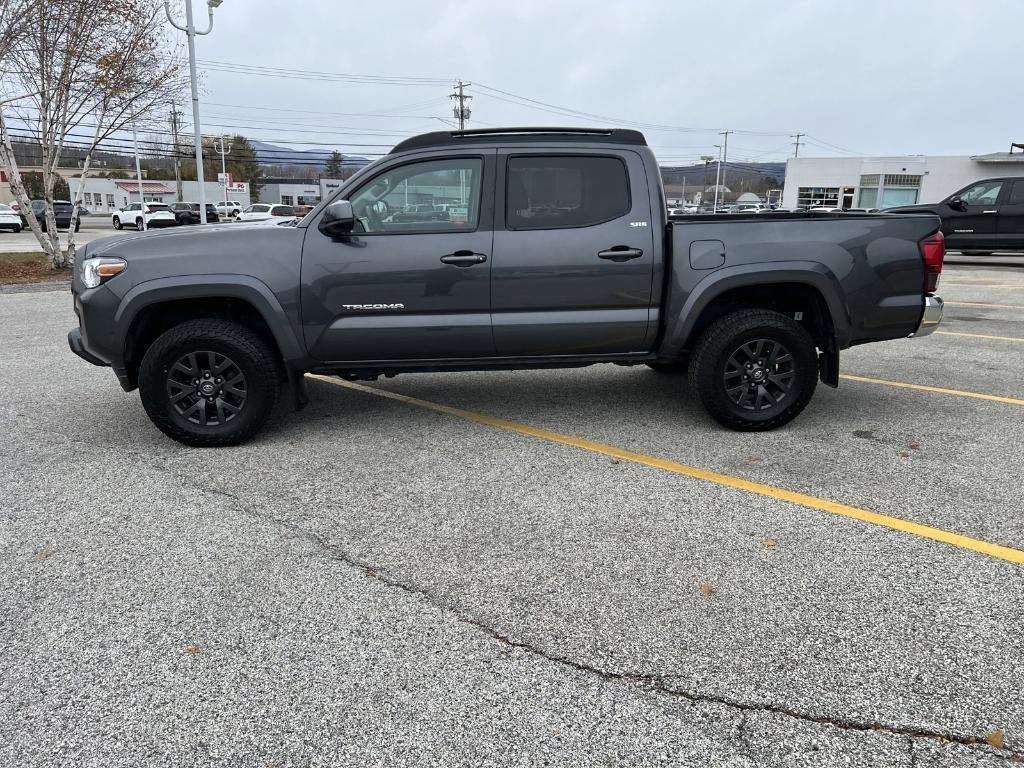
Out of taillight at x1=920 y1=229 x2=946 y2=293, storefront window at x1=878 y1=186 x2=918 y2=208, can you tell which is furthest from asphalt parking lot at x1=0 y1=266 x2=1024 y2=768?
storefront window at x1=878 y1=186 x2=918 y2=208

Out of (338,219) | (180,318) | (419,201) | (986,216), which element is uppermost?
(986,216)

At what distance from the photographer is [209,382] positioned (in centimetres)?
492

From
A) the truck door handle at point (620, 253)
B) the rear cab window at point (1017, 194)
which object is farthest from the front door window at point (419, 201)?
the rear cab window at point (1017, 194)

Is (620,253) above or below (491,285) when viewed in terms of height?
above

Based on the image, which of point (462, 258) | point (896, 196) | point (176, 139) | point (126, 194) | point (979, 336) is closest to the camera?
point (462, 258)

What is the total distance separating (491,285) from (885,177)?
5544 cm

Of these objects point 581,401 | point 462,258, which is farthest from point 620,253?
point 581,401

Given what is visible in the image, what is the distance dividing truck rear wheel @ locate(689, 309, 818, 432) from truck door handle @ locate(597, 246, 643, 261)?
2.47ft

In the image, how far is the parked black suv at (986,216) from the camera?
16297 mm

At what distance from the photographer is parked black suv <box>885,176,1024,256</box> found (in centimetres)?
1630

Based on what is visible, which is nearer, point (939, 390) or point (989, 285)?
point (939, 390)

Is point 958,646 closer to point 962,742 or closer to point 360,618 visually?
point 962,742

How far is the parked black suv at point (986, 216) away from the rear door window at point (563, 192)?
1361cm

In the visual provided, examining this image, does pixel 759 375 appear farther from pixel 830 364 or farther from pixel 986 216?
pixel 986 216
